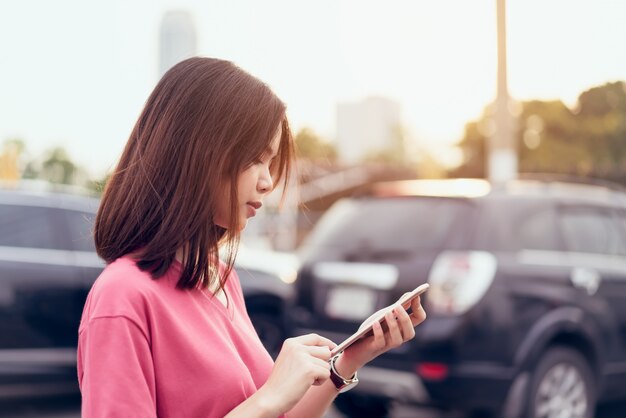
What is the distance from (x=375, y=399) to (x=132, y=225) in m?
4.58

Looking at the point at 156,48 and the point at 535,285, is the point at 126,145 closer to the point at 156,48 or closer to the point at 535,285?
the point at 535,285

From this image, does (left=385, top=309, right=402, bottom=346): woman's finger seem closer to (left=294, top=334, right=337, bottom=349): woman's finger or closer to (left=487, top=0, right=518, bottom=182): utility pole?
(left=294, top=334, right=337, bottom=349): woman's finger

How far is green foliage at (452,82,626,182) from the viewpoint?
37688mm

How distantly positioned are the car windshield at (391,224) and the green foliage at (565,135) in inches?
1093

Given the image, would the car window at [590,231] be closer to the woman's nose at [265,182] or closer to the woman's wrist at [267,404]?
the woman's nose at [265,182]

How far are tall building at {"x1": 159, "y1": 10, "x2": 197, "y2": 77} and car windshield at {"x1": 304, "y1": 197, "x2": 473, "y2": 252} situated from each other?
3.31 m

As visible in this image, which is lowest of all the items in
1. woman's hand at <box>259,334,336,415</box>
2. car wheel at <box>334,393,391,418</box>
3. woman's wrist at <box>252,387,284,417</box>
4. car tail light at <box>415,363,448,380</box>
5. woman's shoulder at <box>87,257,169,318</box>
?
car wheel at <box>334,393,391,418</box>

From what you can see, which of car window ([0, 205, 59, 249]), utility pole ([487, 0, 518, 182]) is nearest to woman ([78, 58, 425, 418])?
car window ([0, 205, 59, 249])

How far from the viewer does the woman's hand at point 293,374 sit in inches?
61.0

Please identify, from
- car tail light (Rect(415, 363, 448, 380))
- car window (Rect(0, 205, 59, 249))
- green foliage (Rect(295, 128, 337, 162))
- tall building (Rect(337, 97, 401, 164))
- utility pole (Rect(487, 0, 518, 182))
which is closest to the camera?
green foliage (Rect(295, 128, 337, 162))

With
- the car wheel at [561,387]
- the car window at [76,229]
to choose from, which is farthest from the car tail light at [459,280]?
the car window at [76,229]

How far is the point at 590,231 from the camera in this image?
5848mm

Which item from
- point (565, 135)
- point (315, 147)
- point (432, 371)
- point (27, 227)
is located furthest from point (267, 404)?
point (565, 135)

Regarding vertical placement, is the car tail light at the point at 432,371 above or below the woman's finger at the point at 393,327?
below
